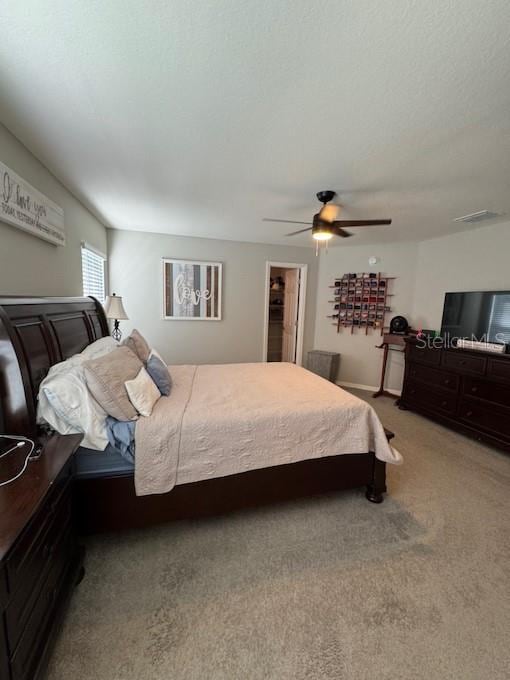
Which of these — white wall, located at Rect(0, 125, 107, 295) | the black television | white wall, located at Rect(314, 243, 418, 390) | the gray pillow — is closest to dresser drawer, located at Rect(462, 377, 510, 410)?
the black television

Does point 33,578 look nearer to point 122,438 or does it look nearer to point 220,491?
point 122,438

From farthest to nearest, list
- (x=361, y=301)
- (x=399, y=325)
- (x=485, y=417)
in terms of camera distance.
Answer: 1. (x=361, y=301)
2. (x=399, y=325)
3. (x=485, y=417)

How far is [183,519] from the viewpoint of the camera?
181cm

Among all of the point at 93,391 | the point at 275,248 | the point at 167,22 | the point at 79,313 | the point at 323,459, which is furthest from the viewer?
the point at 275,248

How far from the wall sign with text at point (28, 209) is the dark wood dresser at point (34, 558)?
140 centimetres

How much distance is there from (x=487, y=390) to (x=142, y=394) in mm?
3424

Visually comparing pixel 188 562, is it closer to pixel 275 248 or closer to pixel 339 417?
pixel 339 417

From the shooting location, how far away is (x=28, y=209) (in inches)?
72.7

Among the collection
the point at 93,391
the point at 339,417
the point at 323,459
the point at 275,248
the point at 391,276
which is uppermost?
the point at 275,248

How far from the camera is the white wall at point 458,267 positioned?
3268mm

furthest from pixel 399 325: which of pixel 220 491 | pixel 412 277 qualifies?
pixel 220 491

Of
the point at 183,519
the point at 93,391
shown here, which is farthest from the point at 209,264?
the point at 183,519

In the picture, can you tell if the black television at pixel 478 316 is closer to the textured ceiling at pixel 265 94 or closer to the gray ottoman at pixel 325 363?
the textured ceiling at pixel 265 94

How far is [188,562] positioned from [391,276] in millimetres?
4502
